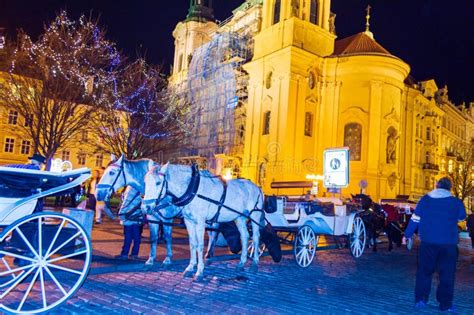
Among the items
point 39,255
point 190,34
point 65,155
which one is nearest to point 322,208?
point 39,255

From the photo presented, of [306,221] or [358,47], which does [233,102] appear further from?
[306,221]

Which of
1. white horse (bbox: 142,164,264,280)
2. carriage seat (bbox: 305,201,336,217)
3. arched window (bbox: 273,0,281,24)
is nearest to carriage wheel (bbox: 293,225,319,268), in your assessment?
carriage seat (bbox: 305,201,336,217)

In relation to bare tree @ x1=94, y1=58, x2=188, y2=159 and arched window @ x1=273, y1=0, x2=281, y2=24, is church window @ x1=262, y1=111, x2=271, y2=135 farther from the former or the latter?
bare tree @ x1=94, y1=58, x2=188, y2=159

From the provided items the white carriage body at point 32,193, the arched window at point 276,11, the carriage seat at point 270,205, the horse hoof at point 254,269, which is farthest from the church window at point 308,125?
the white carriage body at point 32,193

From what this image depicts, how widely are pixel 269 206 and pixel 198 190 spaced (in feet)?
9.78

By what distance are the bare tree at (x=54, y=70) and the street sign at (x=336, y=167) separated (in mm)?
13196

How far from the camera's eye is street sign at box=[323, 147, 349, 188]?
16766 mm

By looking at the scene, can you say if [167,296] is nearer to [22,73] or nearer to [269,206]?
[269,206]

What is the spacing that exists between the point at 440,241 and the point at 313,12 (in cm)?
4176

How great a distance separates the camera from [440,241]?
695 cm

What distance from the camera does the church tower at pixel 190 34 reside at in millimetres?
64812

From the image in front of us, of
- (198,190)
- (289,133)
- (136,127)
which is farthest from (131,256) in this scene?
(289,133)

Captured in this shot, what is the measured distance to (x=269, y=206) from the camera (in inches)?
418

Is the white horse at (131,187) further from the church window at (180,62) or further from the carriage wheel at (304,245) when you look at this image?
the church window at (180,62)
